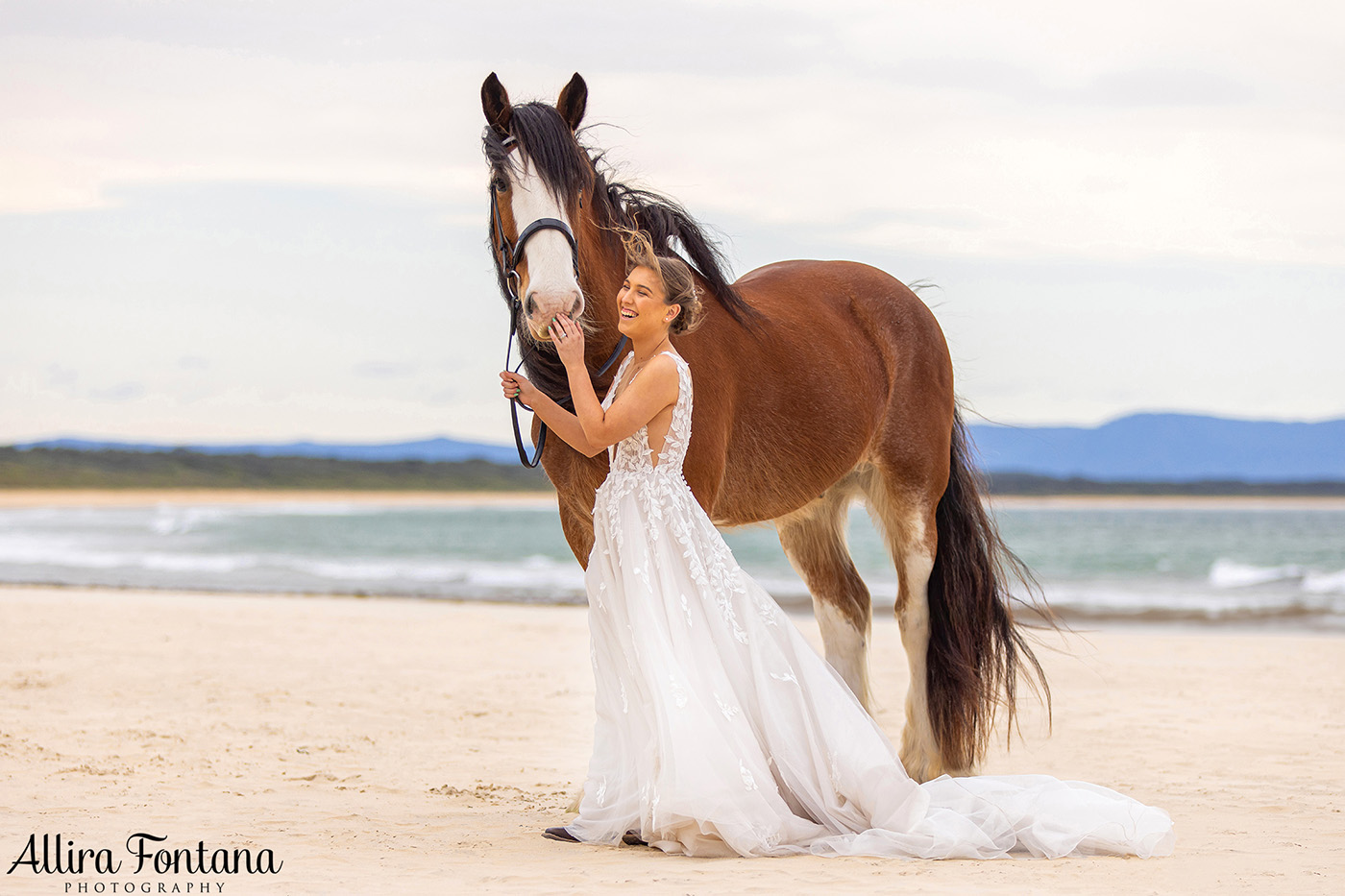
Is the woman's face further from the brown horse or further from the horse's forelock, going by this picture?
the horse's forelock

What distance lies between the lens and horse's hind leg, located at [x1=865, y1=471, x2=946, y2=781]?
14.3 feet

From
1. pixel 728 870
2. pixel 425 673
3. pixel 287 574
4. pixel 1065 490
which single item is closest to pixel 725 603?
pixel 728 870

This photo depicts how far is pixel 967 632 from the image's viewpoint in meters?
4.41

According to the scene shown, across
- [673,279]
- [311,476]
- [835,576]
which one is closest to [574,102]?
[673,279]

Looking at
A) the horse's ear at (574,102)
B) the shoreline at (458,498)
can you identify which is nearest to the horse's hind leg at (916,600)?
the horse's ear at (574,102)

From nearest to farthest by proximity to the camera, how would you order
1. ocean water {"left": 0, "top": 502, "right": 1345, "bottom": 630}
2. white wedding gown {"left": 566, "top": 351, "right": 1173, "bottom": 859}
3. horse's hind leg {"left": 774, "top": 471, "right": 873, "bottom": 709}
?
white wedding gown {"left": 566, "top": 351, "right": 1173, "bottom": 859} < horse's hind leg {"left": 774, "top": 471, "right": 873, "bottom": 709} < ocean water {"left": 0, "top": 502, "right": 1345, "bottom": 630}

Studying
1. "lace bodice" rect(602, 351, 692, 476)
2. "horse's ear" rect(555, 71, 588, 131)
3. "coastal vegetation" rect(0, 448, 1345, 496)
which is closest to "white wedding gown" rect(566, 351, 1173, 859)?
"lace bodice" rect(602, 351, 692, 476)

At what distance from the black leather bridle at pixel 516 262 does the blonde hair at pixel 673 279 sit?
19 cm

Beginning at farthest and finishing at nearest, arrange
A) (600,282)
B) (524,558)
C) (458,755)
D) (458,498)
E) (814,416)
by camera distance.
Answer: (458,498), (524,558), (458,755), (814,416), (600,282)

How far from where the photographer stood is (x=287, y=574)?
17984mm

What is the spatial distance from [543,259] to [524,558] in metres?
21.6

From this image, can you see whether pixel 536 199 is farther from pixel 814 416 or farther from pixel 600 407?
pixel 814 416

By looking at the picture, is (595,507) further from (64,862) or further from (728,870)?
(64,862)

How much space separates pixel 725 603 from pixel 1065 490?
65.7 m
